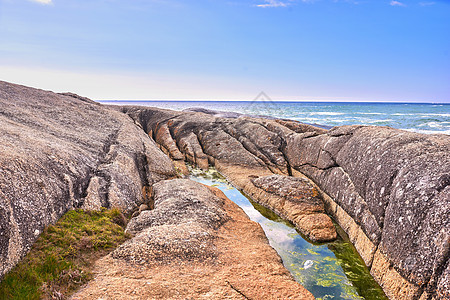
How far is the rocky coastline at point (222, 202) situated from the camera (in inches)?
300

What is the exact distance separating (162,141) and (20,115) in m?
17.3

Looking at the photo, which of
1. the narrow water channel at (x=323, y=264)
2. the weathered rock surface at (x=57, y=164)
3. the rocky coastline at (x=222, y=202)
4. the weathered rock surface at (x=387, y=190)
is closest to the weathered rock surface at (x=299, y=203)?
the rocky coastline at (x=222, y=202)

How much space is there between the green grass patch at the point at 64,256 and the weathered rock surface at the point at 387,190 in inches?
385

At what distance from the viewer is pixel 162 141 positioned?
3341 cm

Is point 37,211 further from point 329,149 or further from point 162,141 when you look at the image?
point 162,141

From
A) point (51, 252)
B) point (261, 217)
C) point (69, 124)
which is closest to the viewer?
point (51, 252)

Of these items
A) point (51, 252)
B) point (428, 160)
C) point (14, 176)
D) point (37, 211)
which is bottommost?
point (51, 252)

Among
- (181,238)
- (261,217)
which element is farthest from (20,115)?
(261,217)

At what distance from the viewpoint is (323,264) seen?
35.9 ft

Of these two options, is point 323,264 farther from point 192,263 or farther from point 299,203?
point 192,263

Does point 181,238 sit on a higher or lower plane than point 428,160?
lower

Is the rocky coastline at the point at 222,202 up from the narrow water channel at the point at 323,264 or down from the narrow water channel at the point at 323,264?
up

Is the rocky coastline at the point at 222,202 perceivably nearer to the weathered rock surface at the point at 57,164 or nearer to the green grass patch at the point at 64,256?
the weathered rock surface at the point at 57,164

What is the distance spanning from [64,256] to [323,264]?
977cm
